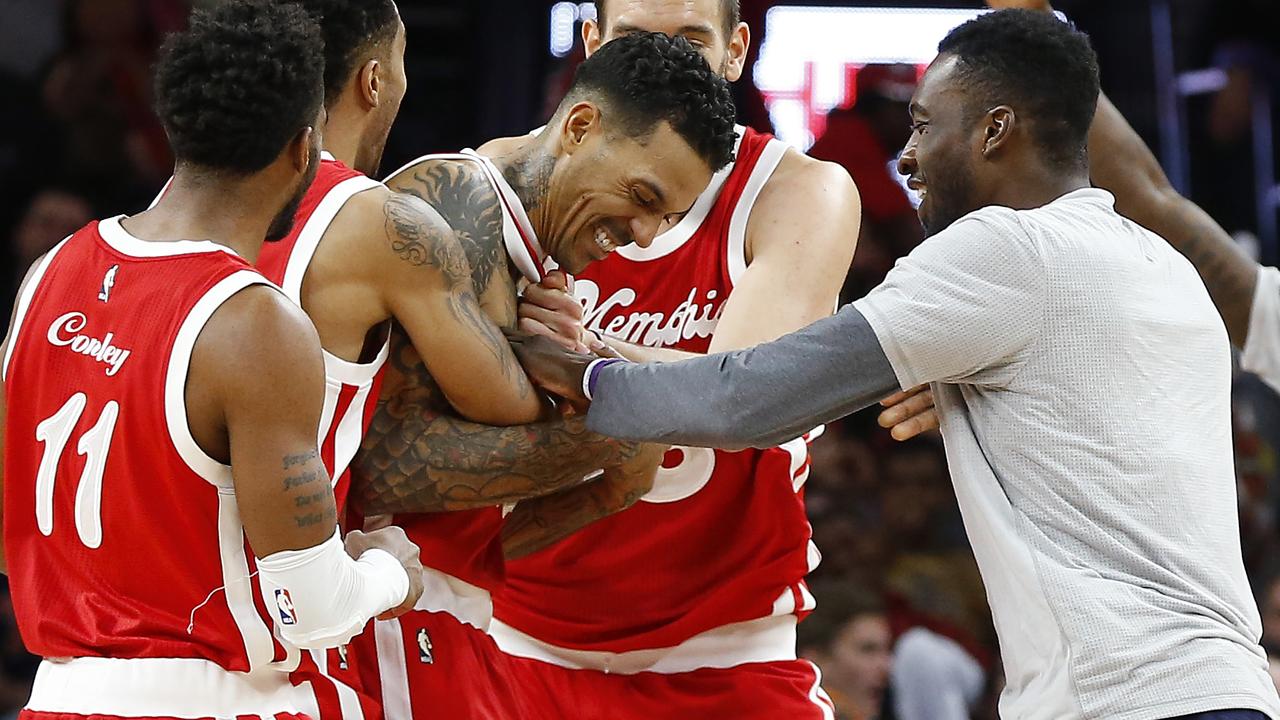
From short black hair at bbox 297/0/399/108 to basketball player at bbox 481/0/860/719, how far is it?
794 millimetres

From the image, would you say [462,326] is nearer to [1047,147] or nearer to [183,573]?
[183,573]

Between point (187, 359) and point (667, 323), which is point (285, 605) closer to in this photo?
point (187, 359)

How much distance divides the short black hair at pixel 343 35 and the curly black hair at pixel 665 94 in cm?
A: 41

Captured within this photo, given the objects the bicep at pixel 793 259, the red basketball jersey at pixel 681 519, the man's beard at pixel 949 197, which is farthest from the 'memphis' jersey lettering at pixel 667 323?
the man's beard at pixel 949 197

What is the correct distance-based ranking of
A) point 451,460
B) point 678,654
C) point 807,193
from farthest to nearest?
1. point 678,654
2. point 807,193
3. point 451,460

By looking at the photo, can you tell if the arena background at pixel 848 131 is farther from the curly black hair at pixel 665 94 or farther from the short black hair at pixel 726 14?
the curly black hair at pixel 665 94

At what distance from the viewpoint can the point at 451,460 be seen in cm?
316

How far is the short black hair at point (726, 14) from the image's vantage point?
Result: 4.14 m

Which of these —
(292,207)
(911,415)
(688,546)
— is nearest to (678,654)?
(688,546)

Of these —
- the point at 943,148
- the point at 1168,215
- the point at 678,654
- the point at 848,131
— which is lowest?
the point at 848,131

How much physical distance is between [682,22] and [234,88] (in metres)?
1.60

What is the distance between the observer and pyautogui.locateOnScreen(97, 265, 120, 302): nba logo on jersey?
264 centimetres

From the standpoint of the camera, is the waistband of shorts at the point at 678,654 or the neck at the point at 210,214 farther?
the waistband of shorts at the point at 678,654

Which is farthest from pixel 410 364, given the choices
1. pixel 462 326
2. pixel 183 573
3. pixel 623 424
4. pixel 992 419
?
pixel 992 419
